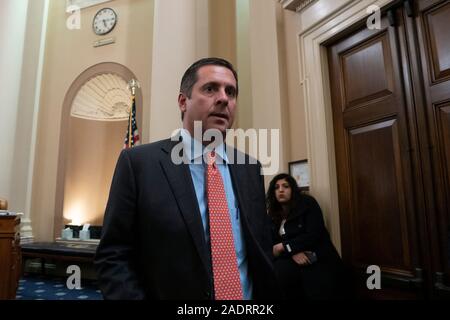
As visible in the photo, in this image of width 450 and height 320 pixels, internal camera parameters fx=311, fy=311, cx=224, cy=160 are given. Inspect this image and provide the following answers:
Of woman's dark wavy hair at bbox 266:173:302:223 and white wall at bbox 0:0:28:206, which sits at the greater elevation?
white wall at bbox 0:0:28:206

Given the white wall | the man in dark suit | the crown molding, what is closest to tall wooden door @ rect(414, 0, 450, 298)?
the crown molding

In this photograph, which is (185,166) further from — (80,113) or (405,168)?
(80,113)

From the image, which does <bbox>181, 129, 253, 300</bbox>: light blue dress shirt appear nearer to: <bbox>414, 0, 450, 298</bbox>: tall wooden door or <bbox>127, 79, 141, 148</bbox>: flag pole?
<bbox>414, 0, 450, 298</bbox>: tall wooden door

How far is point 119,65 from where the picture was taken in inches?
203

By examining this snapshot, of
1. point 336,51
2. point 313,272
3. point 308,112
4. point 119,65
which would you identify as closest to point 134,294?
point 313,272

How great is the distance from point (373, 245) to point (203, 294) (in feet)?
5.52

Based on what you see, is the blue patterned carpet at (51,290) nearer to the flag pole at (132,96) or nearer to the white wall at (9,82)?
the white wall at (9,82)

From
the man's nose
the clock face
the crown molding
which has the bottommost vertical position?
the man's nose

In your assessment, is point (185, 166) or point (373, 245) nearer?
point (185, 166)

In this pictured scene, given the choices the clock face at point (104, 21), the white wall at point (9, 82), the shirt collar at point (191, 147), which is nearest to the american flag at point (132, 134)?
the clock face at point (104, 21)

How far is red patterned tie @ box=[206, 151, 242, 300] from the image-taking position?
0.94 metres

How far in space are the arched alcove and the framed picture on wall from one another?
346 cm

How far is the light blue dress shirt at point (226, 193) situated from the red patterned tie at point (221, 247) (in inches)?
1.0

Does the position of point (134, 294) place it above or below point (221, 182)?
below
